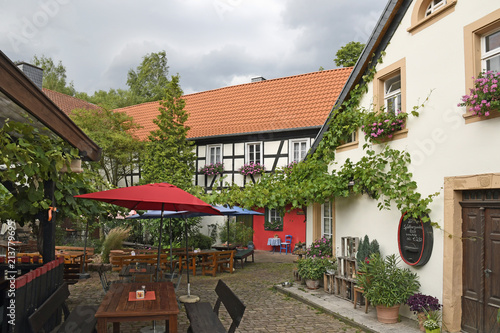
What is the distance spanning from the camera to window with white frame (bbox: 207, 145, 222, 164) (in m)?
19.8

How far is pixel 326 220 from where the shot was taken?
1123 centimetres

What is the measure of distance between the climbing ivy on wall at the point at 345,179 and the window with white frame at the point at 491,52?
3.80 feet

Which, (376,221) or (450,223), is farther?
(376,221)

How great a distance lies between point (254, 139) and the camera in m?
18.9

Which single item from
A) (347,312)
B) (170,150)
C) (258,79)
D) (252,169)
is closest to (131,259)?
(347,312)

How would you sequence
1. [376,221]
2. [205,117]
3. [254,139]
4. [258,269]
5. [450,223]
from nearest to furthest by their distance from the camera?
[450,223] → [376,221] → [258,269] → [254,139] → [205,117]

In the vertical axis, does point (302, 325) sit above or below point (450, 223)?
below

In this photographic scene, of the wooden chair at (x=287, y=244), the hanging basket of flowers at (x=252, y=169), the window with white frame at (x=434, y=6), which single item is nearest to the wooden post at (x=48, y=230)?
the window with white frame at (x=434, y=6)

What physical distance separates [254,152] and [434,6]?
12.0 m

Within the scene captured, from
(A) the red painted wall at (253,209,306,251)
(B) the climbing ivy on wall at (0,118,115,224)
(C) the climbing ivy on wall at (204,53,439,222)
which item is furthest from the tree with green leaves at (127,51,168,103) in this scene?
(B) the climbing ivy on wall at (0,118,115,224)

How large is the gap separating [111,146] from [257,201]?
11.4m

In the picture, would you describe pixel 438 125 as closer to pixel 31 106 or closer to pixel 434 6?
pixel 434 6

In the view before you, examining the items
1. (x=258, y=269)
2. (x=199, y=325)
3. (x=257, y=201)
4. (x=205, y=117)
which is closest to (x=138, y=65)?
(x=205, y=117)

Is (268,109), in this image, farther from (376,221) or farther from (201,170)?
(376,221)
